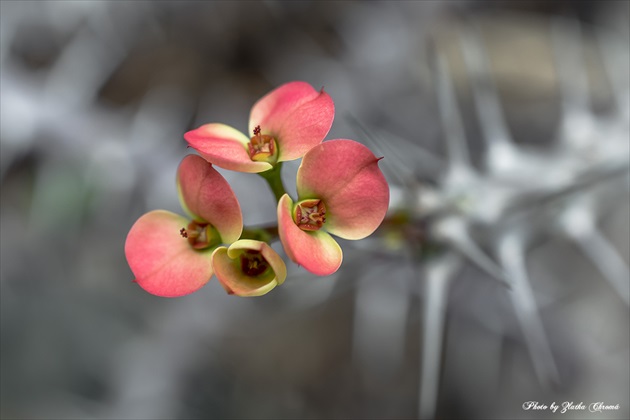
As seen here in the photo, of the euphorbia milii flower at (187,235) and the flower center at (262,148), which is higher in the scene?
the flower center at (262,148)

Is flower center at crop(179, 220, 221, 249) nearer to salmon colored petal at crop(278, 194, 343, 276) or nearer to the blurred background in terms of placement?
salmon colored petal at crop(278, 194, 343, 276)

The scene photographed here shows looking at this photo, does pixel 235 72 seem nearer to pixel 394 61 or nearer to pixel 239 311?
pixel 394 61

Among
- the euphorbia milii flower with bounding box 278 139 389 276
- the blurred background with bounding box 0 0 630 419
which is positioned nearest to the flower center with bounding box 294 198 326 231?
the euphorbia milii flower with bounding box 278 139 389 276

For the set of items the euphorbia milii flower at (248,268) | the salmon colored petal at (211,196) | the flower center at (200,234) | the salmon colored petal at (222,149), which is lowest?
the euphorbia milii flower at (248,268)

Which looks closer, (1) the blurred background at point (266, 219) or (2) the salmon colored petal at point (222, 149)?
(2) the salmon colored petal at point (222, 149)

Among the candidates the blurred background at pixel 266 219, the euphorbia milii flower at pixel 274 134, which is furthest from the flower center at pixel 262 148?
the blurred background at pixel 266 219

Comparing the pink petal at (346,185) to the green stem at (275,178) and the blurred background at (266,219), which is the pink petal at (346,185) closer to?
the green stem at (275,178)
